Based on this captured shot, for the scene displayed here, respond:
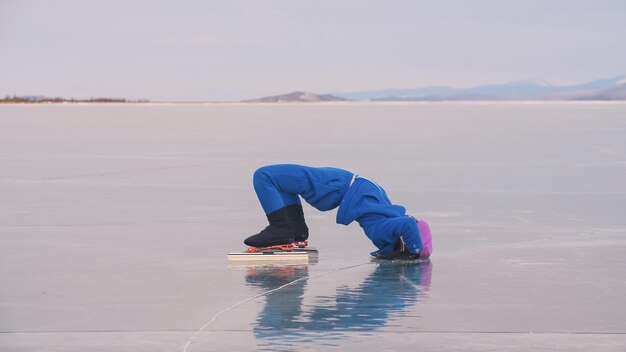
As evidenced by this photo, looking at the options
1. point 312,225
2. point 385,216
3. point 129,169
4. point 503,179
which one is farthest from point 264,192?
point 129,169

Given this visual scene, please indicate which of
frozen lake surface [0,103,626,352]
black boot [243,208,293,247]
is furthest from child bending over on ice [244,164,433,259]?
frozen lake surface [0,103,626,352]

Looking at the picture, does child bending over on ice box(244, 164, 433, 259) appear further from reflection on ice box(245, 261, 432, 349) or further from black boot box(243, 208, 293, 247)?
reflection on ice box(245, 261, 432, 349)

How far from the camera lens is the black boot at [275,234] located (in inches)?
428

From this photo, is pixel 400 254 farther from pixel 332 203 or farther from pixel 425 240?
pixel 332 203

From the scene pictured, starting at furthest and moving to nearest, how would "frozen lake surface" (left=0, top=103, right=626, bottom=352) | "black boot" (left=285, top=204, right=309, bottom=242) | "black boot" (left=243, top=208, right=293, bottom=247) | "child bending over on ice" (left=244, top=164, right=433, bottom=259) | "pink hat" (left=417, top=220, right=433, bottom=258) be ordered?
"black boot" (left=285, top=204, right=309, bottom=242) < "black boot" (left=243, top=208, right=293, bottom=247) < "child bending over on ice" (left=244, top=164, right=433, bottom=259) < "pink hat" (left=417, top=220, right=433, bottom=258) < "frozen lake surface" (left=0, top=103, right=626, bottom=352)

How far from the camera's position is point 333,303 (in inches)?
332

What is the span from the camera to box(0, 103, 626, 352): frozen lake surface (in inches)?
292

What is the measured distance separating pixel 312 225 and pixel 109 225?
208cm

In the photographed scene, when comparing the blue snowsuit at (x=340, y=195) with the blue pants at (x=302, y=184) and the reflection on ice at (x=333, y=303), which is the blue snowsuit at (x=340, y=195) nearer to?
the blue pants at (x=302, y=184)

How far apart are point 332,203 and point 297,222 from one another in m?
0.45

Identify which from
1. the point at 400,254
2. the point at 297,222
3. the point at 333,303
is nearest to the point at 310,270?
the point at 400,254

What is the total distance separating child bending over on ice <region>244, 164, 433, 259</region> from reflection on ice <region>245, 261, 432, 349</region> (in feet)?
1.15

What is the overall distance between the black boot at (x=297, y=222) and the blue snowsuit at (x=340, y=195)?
19cm

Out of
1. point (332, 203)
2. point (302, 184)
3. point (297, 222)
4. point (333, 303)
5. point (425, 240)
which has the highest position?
point (302, 184)
